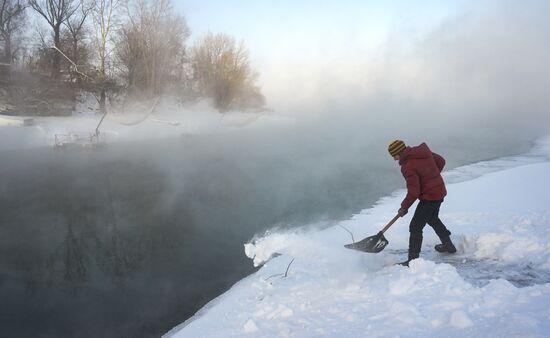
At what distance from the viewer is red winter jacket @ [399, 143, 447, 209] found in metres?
4.80

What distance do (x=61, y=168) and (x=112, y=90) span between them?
15202 millimetres

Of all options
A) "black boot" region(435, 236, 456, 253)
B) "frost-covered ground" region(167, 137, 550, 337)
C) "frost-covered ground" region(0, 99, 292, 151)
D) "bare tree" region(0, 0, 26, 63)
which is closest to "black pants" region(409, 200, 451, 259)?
"frost-covered ground" region(167, 137, 550, 337)

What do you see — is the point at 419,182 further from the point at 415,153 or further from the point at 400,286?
the point at 400,286

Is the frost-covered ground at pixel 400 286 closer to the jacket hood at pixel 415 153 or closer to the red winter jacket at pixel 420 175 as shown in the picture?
the red winter jacket at pixel 420 175

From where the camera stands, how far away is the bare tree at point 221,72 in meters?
40.1

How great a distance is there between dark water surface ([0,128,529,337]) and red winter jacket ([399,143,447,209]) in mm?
3201

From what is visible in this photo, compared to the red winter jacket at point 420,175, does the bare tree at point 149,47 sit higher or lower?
higher

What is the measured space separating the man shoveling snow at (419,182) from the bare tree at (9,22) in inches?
1332

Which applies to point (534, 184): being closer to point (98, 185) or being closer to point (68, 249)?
point (68, 249)

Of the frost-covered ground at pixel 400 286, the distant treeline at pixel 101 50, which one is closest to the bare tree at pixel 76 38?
the distant treeline at pixel 101 50

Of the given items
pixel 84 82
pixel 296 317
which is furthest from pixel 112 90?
pixel 296 317

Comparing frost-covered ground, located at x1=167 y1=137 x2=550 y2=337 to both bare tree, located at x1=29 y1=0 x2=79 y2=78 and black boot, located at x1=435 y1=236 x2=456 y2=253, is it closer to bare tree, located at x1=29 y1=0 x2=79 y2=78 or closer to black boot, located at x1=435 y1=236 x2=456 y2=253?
black boot, located at x1=435 y1=236 x2=456 y2=253

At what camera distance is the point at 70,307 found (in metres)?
5.98

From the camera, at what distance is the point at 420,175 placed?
4887mm
